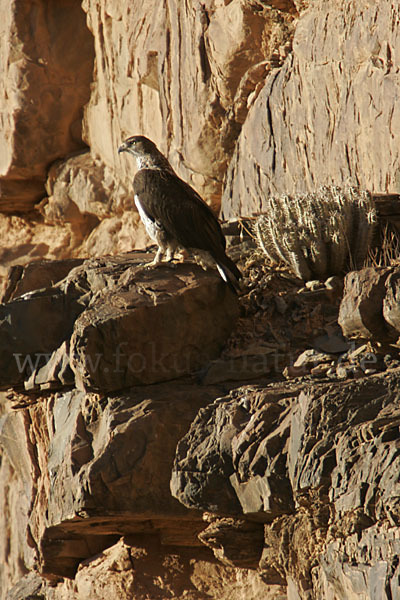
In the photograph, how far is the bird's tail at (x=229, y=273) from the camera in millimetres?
6668

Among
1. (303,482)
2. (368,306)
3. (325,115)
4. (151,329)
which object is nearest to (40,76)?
(325,115)

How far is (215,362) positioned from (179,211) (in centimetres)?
131

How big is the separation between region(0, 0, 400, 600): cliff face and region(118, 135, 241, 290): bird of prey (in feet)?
0.56

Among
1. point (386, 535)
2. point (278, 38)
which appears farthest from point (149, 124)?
point (386, 535)

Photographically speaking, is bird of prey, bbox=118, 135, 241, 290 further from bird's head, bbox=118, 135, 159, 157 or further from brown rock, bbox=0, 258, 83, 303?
brown rock, bbox=0, 258, 83, 303

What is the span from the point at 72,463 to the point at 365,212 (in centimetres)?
284

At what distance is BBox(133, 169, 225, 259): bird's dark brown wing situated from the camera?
6883 millimetres

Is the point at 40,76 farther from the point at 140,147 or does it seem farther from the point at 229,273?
the point at 229,273

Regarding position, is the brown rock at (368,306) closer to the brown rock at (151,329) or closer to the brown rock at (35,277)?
the brown rock at (151,329)

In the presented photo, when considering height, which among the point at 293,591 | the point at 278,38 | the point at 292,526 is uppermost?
the point at 278,38

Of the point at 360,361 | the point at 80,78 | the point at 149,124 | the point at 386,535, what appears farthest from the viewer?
the point at 80,78

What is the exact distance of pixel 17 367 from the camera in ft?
23.9

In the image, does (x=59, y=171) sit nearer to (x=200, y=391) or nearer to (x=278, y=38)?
(x=278, y=38)

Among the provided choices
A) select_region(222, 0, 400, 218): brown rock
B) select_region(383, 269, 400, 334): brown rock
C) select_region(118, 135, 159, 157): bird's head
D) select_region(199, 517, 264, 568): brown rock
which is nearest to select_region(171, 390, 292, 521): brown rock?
select_region(199, 517, 264, 568): brown rock
